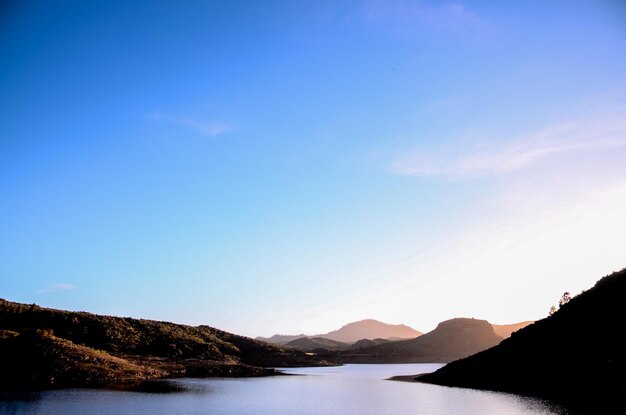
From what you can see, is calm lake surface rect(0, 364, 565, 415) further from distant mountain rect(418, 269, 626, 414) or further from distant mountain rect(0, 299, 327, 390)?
distant mountain rect(0, 299, 327, 390)

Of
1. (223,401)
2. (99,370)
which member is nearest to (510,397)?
(223,401)

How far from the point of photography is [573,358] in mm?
78062

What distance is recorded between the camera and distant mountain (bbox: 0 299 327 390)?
3401 inches

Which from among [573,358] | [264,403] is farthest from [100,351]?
[573,358]

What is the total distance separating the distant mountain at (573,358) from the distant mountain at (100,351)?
74.9 metres

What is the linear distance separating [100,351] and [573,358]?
369ft

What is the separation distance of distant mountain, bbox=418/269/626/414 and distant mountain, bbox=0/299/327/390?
74.9 m

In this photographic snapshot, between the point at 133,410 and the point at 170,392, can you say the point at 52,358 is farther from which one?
the point at 133,410

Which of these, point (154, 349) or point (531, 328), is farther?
point (154, 349)

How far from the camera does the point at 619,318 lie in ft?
→ 241

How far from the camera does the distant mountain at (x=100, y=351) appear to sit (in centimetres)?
8638

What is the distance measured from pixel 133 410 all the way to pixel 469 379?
80.3 m

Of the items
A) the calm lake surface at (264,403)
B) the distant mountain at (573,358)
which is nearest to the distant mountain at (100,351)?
the calm lake surface at (264,403)

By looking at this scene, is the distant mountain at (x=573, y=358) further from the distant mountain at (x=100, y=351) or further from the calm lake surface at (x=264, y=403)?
the distant mountain at (x=100, y=351)
